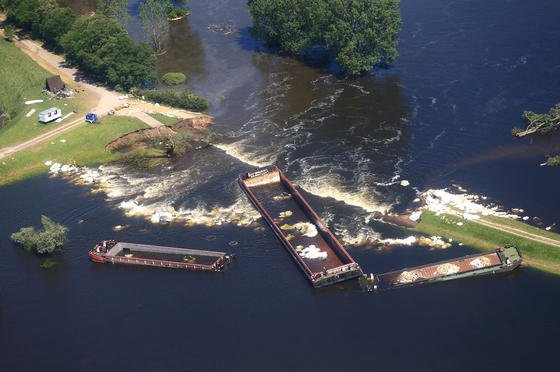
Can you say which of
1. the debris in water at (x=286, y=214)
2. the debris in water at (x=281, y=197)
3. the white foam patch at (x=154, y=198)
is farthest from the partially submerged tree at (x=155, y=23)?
the debris in water at (x=286, y=214)

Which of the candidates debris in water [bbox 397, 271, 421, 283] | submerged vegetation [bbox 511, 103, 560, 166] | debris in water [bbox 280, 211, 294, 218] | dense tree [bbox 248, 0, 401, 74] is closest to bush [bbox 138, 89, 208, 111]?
dense tree [bbox 248, 0, 401, 74]

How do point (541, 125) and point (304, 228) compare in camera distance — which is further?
point (541, 125)

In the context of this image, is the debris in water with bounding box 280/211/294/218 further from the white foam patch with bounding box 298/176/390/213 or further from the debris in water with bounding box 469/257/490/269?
the debris in water with bounding box 469/257/490/269

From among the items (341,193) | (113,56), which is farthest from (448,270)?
(113,56)

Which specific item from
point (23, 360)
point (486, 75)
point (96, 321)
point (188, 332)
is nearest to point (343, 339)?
point (188, 332)

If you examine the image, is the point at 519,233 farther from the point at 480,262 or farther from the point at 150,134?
the point at 150,134

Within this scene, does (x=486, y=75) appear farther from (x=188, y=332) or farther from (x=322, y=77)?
(x=188, y=332)
